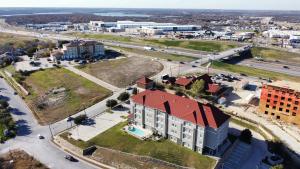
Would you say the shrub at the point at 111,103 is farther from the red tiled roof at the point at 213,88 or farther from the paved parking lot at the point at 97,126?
the red tiled roof at the point at 213,88

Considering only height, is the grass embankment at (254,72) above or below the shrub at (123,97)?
above

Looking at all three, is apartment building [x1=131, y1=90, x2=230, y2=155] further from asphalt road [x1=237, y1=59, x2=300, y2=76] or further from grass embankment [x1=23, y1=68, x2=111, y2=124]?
asphalt road [x1=237, y1=59, x2=300, y2=76]

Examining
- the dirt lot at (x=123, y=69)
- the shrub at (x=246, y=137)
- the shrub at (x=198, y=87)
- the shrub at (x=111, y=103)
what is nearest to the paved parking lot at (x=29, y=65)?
the dirt lot at (x=123, y=69)

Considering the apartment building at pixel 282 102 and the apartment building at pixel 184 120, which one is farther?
the apartment building at pixel 282 102

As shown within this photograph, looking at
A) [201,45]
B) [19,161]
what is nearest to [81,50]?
[201,45]

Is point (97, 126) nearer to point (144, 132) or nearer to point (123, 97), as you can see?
point (144, 132)

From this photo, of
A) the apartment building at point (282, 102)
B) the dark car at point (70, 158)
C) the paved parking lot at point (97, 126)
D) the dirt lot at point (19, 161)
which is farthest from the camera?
the apartment building at point (282, 102)

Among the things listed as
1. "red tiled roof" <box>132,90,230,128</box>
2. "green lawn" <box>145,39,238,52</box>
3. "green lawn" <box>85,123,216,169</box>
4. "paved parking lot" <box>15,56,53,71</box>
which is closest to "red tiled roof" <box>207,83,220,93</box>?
"red tiled roof" <box>132,90,230,128</box>
